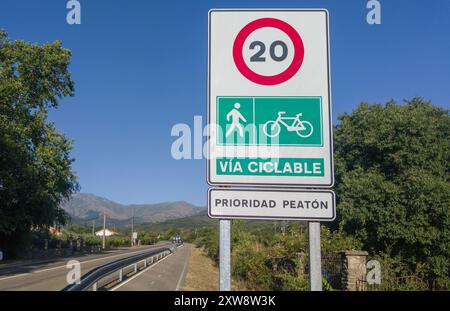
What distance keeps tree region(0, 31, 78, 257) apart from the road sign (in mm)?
31904

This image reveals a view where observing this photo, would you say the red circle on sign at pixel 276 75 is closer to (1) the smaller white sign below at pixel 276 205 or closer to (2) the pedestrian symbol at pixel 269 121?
(2) the pedestrian symbol at pixel 269 121

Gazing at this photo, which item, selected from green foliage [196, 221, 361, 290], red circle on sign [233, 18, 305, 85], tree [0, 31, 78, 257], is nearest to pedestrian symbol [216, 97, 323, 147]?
red circle on sign [233, 18, 305, 85]

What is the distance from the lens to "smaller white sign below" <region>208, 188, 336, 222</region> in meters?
2.62

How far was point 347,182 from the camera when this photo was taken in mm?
18828

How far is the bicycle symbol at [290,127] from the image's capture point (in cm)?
266

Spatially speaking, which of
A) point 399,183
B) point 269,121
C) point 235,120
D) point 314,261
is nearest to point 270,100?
point 269,121

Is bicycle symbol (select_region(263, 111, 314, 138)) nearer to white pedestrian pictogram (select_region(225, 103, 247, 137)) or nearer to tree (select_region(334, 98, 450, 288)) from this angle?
white pedestrian pictogram (select_region(225, 103, 247, 137))

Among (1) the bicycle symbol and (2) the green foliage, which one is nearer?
(1) the bicycle symbol

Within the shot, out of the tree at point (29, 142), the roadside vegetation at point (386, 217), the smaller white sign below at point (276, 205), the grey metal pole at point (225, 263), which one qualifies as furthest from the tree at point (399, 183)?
the tree at point (29, 142)

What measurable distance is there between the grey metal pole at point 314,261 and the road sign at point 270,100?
0.97 feet

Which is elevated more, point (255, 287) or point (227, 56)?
point (227, 56)
